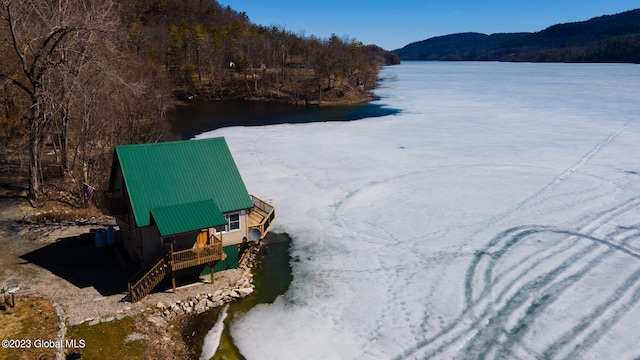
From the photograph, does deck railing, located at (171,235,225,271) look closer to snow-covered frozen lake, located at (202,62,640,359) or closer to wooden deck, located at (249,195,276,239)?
snow-covered frozen lake, located at (202,62,640,359)

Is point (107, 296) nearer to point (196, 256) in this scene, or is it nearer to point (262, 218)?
point (196, 256)

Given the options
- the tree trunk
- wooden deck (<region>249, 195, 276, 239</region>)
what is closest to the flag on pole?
the tree trunk

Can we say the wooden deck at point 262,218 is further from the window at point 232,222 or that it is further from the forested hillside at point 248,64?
the forested hillside at point 248,64

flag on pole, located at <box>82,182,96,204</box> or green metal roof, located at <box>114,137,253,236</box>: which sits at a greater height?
green metal roof, located at <box>114,137,253,236</box>

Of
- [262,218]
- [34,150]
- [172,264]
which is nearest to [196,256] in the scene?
[172,264]

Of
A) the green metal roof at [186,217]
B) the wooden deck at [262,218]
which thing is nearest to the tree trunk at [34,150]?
the green metal roof at [186,217]
